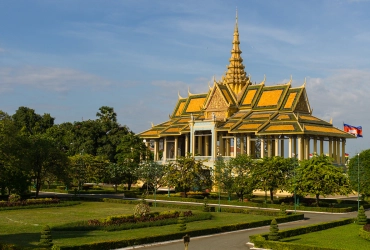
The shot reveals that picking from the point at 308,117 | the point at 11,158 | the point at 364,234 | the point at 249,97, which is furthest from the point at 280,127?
the point at 364,234

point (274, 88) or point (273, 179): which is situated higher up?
point (274, 88)

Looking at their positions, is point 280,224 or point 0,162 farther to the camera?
point 0,162

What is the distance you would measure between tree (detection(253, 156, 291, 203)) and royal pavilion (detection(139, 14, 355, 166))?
12313 mm

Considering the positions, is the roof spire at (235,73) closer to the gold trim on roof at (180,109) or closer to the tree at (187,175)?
the gold trim on roof at (180,109)

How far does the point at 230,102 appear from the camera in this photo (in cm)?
7500

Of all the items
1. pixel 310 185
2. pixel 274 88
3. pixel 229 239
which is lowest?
pixel 229 239

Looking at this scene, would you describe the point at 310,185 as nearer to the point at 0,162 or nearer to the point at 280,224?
the point at 280,224

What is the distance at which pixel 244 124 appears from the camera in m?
69.2

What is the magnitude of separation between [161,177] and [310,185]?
1974 centimetres

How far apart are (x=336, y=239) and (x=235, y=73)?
54073 mm

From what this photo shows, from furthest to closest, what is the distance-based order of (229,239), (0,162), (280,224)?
(0,162)
(280,224)
(229,239)

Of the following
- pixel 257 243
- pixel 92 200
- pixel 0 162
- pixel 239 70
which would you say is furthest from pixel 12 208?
pixel 239 70

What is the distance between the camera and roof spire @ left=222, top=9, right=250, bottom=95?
80562 millimetres

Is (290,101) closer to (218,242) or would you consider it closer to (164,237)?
(218,242)
